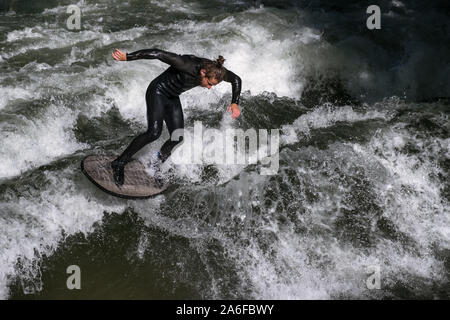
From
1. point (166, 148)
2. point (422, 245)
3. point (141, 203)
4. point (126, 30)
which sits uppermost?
point (126, 30)

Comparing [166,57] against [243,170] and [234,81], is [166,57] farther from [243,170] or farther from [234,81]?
[243,170]

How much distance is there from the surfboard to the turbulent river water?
124 mm

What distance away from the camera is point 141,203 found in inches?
187

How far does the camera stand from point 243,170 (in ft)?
17.7

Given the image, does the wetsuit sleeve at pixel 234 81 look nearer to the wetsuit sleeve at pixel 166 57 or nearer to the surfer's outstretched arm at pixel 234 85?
the surfer's outstretched arm at pixel 234 85

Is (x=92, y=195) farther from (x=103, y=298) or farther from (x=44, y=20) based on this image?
(x=44, y=20)

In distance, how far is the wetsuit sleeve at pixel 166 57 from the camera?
4.27 metres

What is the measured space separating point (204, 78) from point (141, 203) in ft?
5.07

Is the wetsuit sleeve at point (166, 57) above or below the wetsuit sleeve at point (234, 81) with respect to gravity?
above
